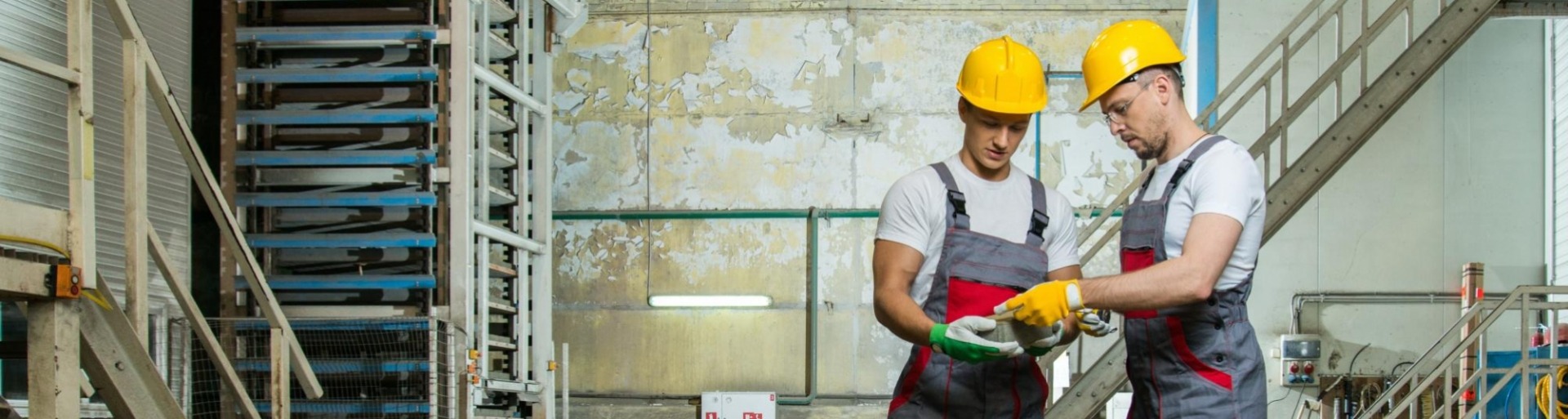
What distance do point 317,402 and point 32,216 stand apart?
4316mm

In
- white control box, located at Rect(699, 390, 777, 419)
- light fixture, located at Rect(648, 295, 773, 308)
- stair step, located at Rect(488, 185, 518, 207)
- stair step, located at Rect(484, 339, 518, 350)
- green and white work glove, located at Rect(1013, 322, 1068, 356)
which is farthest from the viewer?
light fixture, located at Rect(648, 295, 773, 308)

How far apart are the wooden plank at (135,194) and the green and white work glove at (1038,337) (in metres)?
2.91

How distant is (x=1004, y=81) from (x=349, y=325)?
5.29 m

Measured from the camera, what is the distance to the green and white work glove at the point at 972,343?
352 cm

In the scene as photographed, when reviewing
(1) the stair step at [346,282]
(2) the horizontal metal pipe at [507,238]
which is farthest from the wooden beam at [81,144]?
(2) the horizontal metal pipe at [507,238]

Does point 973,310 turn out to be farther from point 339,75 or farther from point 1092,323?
point 339,75

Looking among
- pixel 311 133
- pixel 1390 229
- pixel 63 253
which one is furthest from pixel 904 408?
pixel 1390 229

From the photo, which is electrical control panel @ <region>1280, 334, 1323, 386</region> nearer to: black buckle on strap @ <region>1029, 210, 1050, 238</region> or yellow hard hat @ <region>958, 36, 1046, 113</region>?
black buckle on strap @ <region>1029, 210, 1050, 238</region>

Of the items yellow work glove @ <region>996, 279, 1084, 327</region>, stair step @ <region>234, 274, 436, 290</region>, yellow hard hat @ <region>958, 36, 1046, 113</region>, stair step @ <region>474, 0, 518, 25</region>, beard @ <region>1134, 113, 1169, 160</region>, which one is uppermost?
stair step @ <region>474, 0, 518, 25</region>

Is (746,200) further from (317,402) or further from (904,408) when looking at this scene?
(904,408)

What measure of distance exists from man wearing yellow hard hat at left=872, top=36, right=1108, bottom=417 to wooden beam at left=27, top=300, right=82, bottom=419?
92.3 inches

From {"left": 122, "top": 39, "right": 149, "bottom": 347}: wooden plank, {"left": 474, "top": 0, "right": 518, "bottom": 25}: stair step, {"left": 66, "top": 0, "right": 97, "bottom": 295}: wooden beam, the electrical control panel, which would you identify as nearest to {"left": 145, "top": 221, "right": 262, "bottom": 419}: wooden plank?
{"left": 122, "top": 39, "right": 149, "bottom": 347}: wooden plank

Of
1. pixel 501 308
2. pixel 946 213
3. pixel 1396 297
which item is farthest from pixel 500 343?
pixel 1396 297

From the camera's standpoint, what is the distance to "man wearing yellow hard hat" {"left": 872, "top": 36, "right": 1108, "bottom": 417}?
12.9ft
